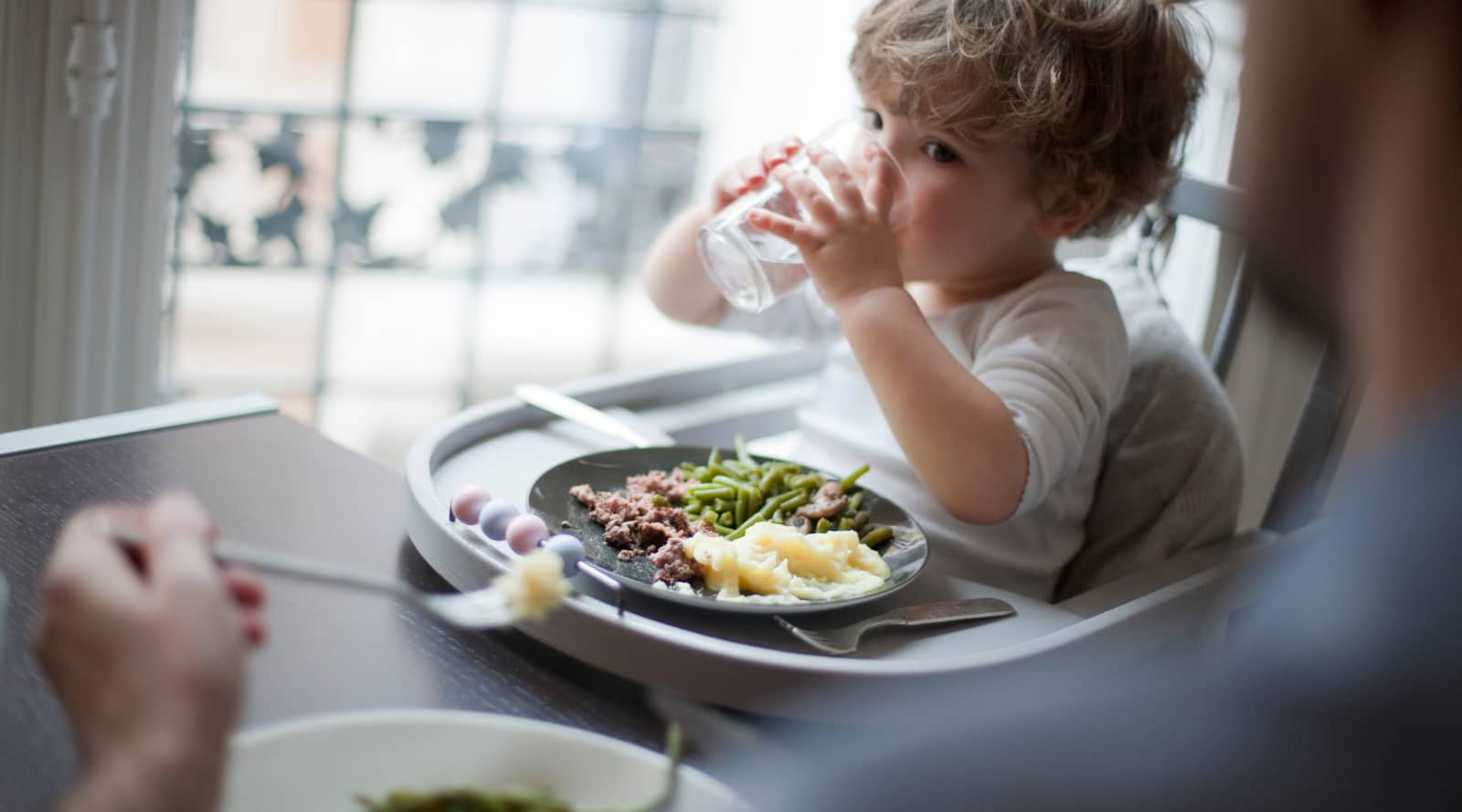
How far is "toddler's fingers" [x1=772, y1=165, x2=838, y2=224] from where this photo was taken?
1.04 meters

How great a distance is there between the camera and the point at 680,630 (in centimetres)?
75

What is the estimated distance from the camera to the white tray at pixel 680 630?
2.39 feet

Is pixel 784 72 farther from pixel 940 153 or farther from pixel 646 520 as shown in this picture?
pixel 646 520

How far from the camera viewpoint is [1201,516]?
1.16m

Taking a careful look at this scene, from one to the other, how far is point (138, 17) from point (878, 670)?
110 centimetres

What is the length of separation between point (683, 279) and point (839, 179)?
30 centimetres

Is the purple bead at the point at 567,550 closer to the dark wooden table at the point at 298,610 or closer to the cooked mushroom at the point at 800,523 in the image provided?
the dark wooden table at the point at 298,610

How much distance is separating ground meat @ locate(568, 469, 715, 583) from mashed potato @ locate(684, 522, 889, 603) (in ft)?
0.06

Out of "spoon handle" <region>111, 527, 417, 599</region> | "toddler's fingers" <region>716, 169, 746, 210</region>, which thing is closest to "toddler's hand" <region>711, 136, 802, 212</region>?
"toddler's fingers" <region>716, 169, 746, 210</region>

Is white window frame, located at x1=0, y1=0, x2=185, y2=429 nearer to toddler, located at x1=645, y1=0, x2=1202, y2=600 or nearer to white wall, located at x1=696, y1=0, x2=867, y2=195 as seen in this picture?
toddler, located at x1=645, y1=0, x2=1202, y2=600

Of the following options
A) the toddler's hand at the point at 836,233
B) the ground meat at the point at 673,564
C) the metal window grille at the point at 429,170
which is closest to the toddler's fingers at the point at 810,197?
the toddler's hand at the point at 836,233

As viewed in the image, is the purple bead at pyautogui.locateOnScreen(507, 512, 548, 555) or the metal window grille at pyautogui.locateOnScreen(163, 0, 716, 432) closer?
the purple bead at pyautogui.locateOnScreen(507, 512, 548, 555)

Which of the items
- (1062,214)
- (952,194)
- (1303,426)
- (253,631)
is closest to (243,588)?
(253,631)

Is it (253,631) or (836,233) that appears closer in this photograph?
(253,631)
